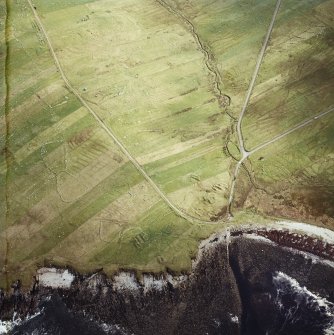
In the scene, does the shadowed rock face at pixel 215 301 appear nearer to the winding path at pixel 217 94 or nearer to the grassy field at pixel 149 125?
the grassy field at pixel 149 125

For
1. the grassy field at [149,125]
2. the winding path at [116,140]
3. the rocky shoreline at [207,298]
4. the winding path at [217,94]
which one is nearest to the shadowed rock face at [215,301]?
the rocky shoreline at [207,298]

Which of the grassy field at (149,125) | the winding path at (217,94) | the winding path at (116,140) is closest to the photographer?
the grassy field at (149,125)

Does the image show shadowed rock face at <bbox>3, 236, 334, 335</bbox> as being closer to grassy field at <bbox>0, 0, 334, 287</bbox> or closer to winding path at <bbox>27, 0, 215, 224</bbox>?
grassy field at <bbox>0, 0, 334, 287</bbox>

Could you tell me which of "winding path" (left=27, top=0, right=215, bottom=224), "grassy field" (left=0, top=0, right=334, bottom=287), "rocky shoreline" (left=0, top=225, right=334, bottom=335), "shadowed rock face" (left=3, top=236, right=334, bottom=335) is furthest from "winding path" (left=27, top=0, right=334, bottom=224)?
"shadowed rock face" (left=3, top=236, right=334, bottom=335)

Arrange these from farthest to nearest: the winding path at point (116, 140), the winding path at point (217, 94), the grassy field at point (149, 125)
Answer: the winding path at point (217, 94), the winding path at point (116, 140), the grassy field at point (149, 125)

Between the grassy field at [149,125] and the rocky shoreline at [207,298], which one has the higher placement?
the grassy field at [149,125]

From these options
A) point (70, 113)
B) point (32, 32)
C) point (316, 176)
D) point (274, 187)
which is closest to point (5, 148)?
point (70, 113)

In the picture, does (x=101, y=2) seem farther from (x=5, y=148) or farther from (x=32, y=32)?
(x=5, y=148)
